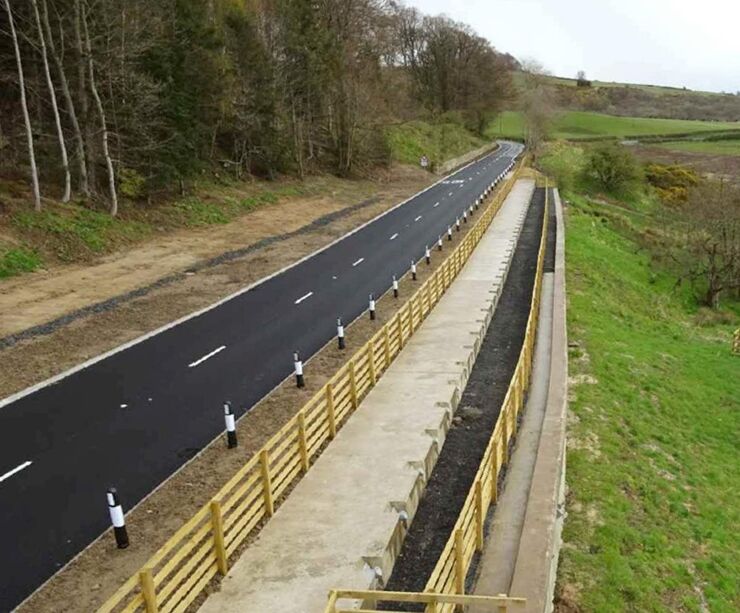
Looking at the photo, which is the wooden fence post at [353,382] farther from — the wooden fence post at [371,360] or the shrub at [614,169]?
the shrub at [614,169]

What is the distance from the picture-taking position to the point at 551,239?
34.9 metres

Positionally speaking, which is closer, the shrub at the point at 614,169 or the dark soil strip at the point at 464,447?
the dark soil strip at the point at 464,447

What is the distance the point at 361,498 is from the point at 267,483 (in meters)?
1.39

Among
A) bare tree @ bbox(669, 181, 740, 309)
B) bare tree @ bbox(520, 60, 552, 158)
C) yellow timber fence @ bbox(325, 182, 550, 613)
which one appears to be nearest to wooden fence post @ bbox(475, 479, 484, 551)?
yellow timber fence @ bbox(325, 182, 550, 613)

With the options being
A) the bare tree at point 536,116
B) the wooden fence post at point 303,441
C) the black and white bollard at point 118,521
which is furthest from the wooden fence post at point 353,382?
the bare tree at point 536,116

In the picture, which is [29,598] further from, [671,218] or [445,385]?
[671,218]

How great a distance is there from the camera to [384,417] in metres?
12.7

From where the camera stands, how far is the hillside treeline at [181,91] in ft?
98.5

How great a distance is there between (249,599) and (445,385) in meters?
7.18

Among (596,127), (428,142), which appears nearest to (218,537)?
(428,142)

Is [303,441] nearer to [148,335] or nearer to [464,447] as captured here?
[464,447]

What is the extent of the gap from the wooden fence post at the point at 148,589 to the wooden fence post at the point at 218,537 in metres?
1.33

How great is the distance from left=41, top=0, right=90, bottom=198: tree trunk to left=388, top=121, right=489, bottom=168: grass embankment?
1447 inches

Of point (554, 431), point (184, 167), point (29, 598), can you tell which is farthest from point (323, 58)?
point (29, 598)
